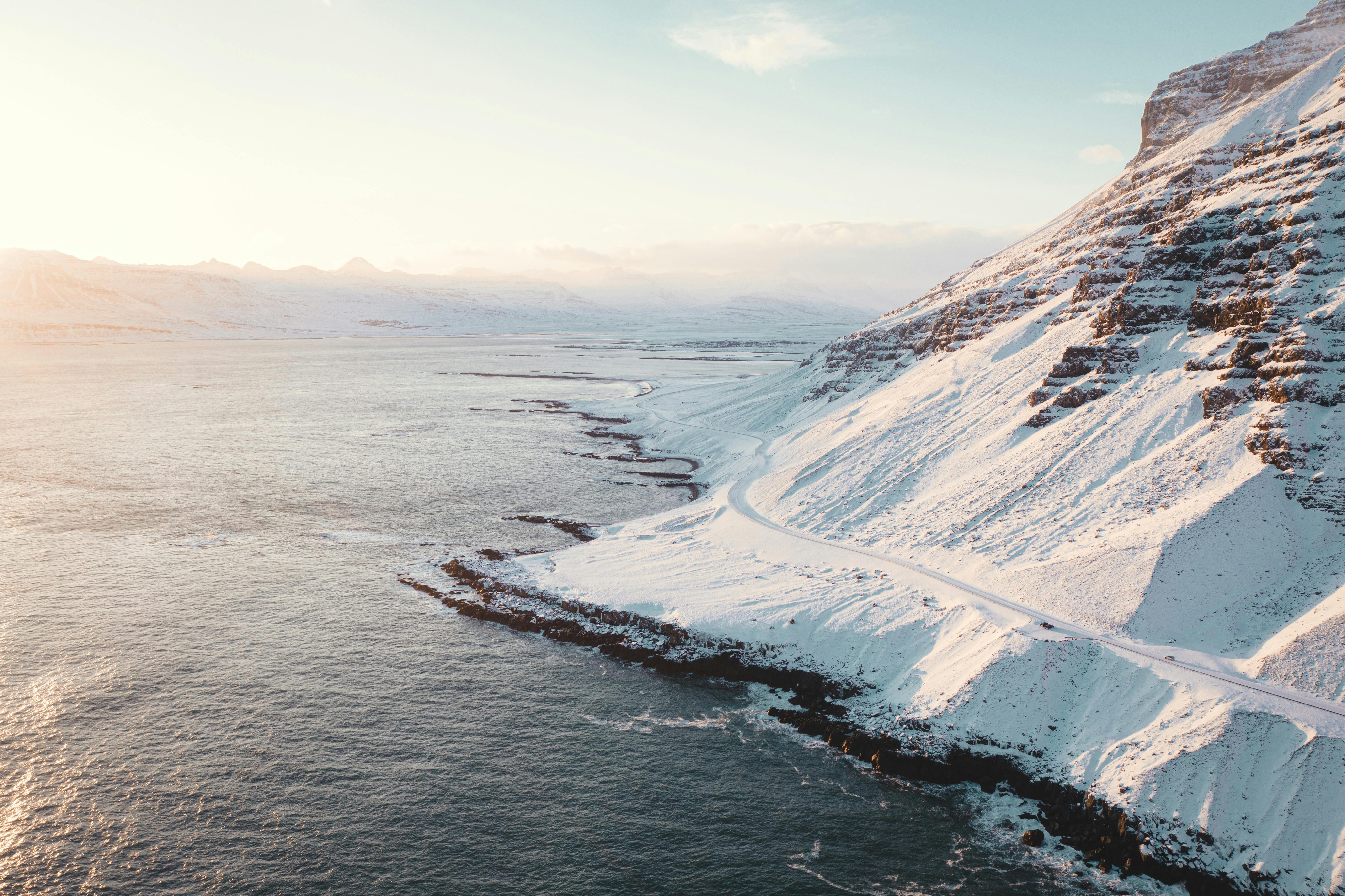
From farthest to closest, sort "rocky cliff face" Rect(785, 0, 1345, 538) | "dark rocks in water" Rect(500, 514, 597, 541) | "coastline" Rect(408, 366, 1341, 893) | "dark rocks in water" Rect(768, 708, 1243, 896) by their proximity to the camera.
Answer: "dark rocks in water" Rect(500, 514, 597, 541) → "rocky cliff face" Rect(785, 0, 1345, 538) → "coastline" Rect(408, 366, 1341, 893) → "dark rocks in water" Rect(768, 708, 1243, 896)

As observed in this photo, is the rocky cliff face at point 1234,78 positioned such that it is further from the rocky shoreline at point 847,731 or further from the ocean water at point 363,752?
the ocean water at point 363,752

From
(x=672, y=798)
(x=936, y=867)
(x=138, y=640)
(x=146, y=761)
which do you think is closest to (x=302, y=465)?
(x=138, y=640)

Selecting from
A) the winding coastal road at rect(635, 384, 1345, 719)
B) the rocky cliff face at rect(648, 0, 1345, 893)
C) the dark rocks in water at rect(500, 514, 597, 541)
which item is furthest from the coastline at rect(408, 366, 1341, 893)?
the dark rocks in water at rect(500, 514, 597, 541)

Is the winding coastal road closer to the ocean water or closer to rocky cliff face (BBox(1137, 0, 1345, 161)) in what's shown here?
the ocean water

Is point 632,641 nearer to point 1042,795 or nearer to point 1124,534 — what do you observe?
point 1042,795

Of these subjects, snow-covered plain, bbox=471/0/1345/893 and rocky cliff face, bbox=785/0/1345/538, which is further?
rocky cliff face, bbox=785/0/1345/538

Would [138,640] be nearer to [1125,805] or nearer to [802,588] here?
[802,588]

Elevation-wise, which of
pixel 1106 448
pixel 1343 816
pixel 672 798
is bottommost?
pixel 672 798

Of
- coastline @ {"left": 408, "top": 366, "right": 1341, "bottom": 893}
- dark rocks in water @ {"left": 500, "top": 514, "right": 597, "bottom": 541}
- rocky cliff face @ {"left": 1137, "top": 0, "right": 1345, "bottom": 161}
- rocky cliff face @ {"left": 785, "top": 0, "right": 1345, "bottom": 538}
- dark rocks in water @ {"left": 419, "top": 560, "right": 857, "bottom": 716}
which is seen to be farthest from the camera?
rocky cliff face @ {"left": 1137, "top": 0, "right": 1345, "bottom": 161}
